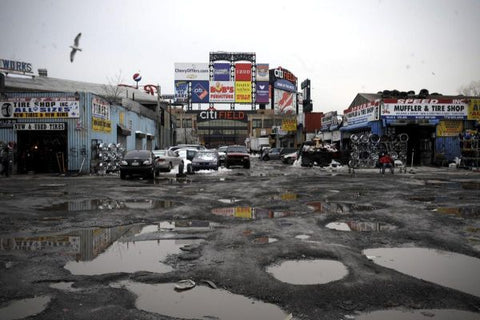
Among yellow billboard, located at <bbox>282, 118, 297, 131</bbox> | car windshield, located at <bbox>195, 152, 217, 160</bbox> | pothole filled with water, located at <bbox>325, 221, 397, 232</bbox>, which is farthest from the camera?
yellow billboard, located at <bbox>282, 118, 297, 131</bbox>

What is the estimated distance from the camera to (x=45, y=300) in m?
4.21

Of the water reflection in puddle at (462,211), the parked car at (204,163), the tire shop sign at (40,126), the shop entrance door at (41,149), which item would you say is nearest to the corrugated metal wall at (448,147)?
the parked car at (204,163)

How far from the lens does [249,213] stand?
962 cm

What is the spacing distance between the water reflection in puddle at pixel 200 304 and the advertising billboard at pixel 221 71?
6972cm

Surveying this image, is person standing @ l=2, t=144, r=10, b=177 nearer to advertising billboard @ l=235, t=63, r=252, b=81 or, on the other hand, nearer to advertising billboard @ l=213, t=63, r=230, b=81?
→ advertising billboard @ l=213, t=63, r=230, b=81

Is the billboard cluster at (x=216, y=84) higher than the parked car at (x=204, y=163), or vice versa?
the billboard cluster at (x=216, y=84)

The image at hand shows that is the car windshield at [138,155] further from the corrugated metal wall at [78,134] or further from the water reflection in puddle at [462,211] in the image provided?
the water reflection in puddle at [462,211]

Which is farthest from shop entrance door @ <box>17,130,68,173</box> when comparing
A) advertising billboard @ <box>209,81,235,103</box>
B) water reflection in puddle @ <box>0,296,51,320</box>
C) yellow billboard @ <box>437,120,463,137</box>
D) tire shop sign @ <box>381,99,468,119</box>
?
advertising billboard @ <box>209,81,235,103</box>

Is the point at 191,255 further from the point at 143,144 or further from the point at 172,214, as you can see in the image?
the point at 143,144

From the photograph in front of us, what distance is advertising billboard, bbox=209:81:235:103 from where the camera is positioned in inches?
2832

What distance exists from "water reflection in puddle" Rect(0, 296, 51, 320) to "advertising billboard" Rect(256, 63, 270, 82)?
72.4 metres

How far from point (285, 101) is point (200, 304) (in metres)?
81.4

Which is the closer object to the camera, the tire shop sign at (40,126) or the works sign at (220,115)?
the tire shop sign at (40,126)

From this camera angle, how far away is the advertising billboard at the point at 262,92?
73.9 meters
